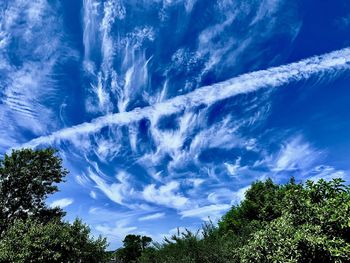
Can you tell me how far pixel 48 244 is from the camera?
66.0ft

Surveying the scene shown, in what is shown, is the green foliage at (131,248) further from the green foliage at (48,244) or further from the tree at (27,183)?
the green foliage at (48,244)

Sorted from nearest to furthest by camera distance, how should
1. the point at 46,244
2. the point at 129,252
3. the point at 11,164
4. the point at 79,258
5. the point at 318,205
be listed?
the point at 318,205 < the point at 46,244 < the point at 79,258 < the point at 11,164 < the point at 129,252

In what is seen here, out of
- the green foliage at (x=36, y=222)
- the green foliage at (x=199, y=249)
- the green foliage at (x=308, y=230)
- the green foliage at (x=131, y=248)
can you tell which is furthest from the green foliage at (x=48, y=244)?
the green foliage at (x=131, y=248)

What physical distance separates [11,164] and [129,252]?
212 feet

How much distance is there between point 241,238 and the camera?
73.6 ft

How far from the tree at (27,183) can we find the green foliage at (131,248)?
5855cm

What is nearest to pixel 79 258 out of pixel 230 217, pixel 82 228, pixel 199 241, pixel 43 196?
pixel 82 228

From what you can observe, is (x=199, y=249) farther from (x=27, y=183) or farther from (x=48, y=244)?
(x=27, y=183)

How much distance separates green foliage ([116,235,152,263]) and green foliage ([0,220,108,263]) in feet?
219

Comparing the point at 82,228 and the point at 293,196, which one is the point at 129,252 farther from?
the point at 293,196

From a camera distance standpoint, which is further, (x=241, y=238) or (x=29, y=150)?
(x=29, y=150)

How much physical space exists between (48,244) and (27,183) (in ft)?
43.5

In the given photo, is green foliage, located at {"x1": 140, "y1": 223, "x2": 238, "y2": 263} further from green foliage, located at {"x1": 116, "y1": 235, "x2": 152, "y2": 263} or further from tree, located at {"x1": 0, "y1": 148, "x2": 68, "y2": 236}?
green foliage, located at {"x1": 116, "y1": 235, "x2": 152, "y2": 263}

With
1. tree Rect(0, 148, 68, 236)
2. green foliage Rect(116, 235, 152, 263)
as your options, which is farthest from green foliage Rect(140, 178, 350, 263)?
green foliage Rect(116, 235, 152, 263)
